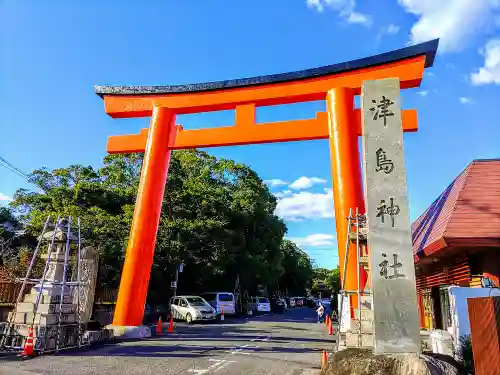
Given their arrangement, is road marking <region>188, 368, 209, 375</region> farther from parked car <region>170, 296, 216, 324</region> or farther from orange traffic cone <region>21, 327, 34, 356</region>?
parked car <region>170, 296, 216, 324</region>

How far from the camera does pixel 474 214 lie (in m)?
8.46

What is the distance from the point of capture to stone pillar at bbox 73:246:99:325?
39.1ft

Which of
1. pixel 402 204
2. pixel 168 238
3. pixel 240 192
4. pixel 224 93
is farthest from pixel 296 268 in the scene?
pixel 402 204

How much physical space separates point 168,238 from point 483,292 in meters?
17.8

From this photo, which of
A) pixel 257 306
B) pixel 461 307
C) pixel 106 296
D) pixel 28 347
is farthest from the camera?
pixel 257 306

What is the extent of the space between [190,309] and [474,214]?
16.0 metres

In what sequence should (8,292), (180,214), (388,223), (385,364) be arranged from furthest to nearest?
1. (180,214)
2. (8,292)
3. (388,223)
4. (385,364)

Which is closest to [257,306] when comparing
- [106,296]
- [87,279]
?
[106,296]

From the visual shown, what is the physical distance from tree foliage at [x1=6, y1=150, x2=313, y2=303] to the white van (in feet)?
4.21

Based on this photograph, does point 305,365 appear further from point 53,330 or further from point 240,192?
point 240,192

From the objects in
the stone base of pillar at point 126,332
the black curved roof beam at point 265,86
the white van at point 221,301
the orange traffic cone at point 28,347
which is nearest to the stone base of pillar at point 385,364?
the orange traffic cone at point 28,347

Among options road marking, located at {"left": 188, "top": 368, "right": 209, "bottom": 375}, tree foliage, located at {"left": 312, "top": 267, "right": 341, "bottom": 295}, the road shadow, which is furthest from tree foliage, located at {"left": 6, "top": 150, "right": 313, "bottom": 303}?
tree foliage, located at {"left": 312, "top": 267, "right": 341, "bottom": 295}

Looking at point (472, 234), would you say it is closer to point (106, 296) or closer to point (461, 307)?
point (461, 307)

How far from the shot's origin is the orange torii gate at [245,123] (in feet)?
37.2
